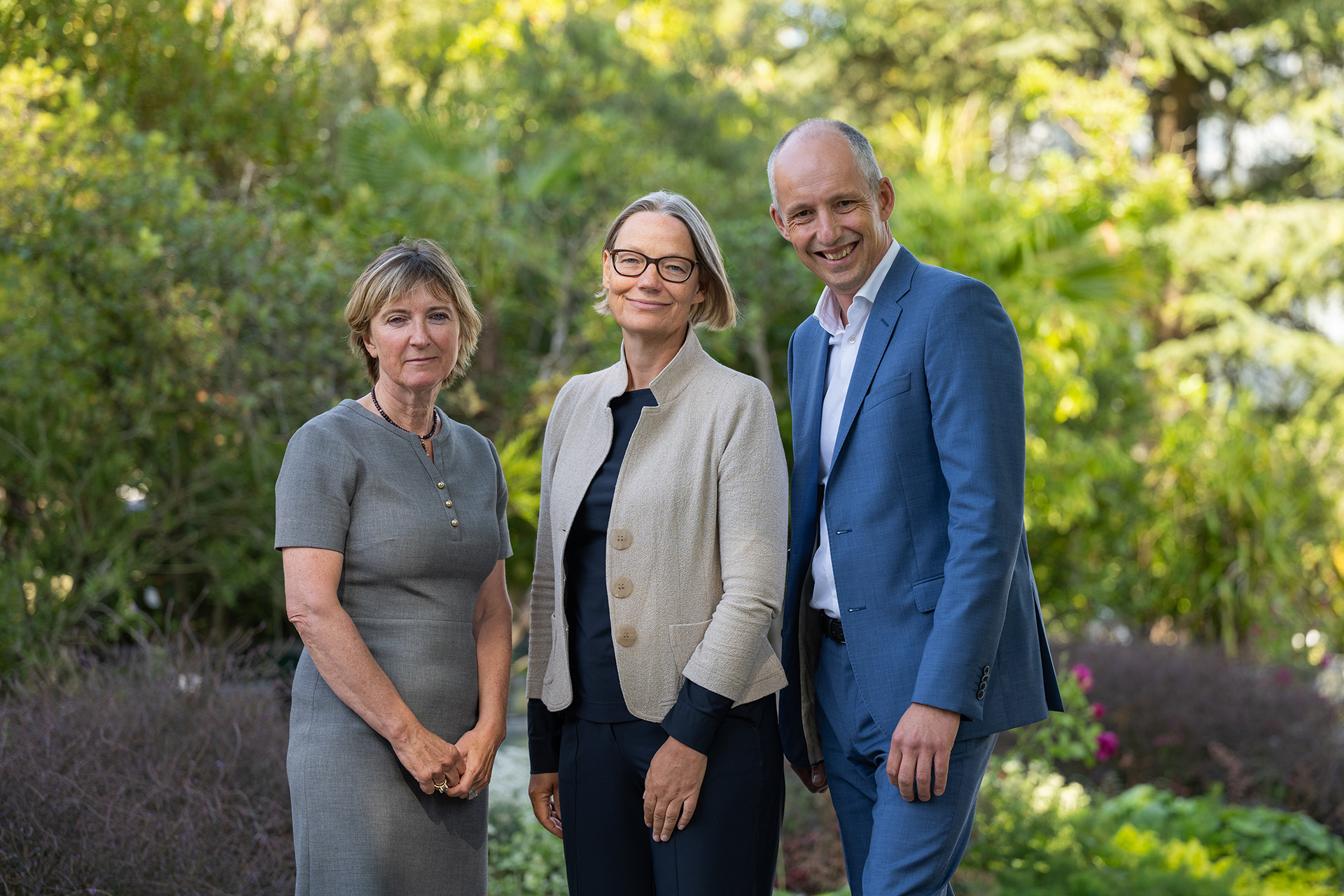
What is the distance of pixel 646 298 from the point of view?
2.16 metres

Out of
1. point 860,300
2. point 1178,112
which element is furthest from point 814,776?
point 1178,112

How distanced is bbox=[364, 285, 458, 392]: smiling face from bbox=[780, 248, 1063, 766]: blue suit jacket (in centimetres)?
87

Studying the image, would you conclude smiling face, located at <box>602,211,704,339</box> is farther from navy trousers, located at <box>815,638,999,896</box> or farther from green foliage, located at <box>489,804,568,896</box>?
green foliage, located at <box>489,804,568,896</box>

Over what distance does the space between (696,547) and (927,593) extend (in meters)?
0.46

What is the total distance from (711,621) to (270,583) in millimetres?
4366

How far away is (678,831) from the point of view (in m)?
2.06

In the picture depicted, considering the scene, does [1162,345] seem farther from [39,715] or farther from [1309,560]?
[39,715]

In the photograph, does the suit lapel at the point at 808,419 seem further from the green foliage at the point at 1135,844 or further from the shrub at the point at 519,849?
the green foliage at the point at 1135,844

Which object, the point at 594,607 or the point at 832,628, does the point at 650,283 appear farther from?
the point at 832,628

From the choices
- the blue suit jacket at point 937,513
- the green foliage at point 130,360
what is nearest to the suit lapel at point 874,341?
the blue suit jacket at point 937,513

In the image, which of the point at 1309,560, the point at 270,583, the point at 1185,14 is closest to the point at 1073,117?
the point at 1185,14

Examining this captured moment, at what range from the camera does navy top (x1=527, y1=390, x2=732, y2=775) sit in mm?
2150

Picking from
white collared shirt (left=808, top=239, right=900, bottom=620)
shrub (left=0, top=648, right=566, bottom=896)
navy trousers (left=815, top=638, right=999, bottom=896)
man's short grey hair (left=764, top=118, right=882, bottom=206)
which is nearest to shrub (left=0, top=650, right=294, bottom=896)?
shrub (left=0, top=648, right=566, bottom=896)

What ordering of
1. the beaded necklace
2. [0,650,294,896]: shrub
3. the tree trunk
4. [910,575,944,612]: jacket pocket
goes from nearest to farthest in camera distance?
[910,575,944,612]: jacket pocket, the beaded necklace, [0,650,294,896]: shrub, the tree trunk
